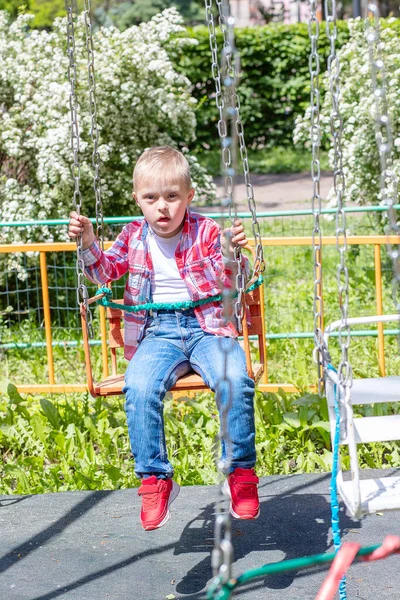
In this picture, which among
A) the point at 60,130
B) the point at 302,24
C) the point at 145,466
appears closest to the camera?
the point at 145,466

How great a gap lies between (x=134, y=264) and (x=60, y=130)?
3.39 metres

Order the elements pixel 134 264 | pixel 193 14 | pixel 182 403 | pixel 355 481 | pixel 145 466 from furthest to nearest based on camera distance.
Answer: pixel 193 14 < pixel 182 403 < pixel 134 264 < pixel 145 466 < pixel 355 481

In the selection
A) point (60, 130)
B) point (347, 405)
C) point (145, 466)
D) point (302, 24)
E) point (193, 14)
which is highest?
point (193, 14)

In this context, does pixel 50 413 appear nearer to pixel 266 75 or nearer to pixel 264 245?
pixel 264 245

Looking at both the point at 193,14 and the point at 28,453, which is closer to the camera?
the point at 28,453

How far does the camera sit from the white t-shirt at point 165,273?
130 inches

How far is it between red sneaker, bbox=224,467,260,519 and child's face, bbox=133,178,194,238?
36.6 inches

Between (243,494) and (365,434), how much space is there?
0.53m

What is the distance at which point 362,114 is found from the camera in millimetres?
7035

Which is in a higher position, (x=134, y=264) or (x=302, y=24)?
(x=302, y=24)

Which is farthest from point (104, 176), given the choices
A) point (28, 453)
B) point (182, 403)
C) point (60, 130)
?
point (28, 453)

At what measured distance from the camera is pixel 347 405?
227 centimetres

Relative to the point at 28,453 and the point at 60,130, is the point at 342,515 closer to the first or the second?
the point at 28,453

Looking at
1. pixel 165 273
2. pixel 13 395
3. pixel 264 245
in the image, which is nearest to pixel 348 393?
pixel 165 273
